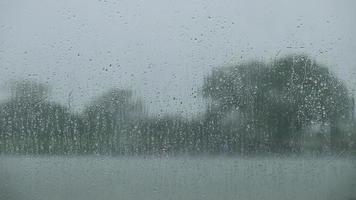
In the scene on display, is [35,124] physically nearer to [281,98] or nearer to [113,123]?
[113,123]

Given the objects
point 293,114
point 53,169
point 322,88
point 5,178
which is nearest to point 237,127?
point 293,114

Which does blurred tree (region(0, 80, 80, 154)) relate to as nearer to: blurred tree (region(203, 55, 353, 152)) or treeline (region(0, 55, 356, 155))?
treeline (region(0, 55, 356, 155))

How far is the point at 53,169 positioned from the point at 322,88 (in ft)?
6.85

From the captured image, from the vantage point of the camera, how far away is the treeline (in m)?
3.61

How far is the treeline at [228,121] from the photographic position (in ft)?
11.9

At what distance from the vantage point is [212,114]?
12.0 ft

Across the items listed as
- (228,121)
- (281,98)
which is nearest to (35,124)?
(228,121)

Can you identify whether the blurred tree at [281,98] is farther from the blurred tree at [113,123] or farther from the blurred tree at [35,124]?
the blurred tree at [35,124]

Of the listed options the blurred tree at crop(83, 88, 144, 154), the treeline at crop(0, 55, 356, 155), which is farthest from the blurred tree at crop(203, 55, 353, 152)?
the blurred tree at crop(83, 88, 144, 154)

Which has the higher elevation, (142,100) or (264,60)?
(264,60)

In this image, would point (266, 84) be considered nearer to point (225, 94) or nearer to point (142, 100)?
point (225, 94)

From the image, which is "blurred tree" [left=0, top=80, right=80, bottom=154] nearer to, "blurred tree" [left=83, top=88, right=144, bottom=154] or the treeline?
the treeline

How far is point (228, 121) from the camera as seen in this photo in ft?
11.9

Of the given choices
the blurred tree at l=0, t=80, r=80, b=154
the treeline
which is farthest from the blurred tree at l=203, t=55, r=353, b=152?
the blurred tree at l=0, t=80, r=80, b=154
